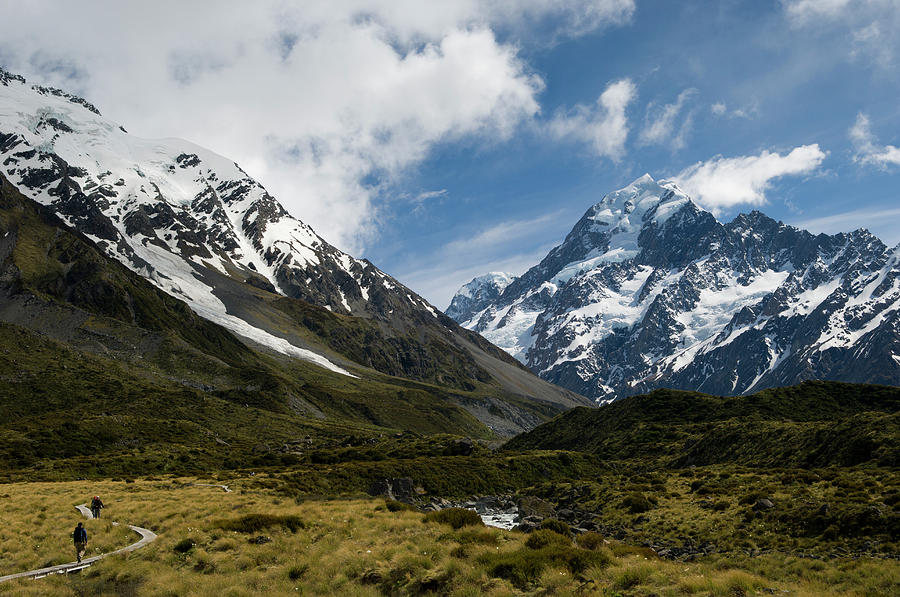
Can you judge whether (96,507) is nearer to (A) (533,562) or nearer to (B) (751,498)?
(A) (533,562)

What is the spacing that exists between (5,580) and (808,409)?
141m

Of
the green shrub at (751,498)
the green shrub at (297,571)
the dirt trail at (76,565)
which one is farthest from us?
the green shrub at (751,498)

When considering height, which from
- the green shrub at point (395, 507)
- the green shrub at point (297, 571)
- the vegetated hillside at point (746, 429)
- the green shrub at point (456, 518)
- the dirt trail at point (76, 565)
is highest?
the vegetated hillside at point (746, 429)

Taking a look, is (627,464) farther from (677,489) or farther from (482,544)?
(482,544)

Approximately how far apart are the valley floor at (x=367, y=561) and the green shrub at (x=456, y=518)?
2.55 feet

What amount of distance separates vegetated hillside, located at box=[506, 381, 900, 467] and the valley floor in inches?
1726

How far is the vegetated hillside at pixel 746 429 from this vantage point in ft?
241

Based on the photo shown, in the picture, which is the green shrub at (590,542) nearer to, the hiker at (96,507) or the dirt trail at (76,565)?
the dirt trail at (76,565)

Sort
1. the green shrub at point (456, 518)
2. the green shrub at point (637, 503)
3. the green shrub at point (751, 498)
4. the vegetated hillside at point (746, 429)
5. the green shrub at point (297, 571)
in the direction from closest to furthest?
the green shrub at point (297, 571) → the green shrub at point (456, 518) → the green shrub at point (751, 498) → the green shrub at point (637, 503) → the vegetated hillside at point (746, 429)

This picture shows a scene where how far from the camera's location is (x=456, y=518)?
32.3 meters

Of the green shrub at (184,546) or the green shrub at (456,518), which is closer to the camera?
the green shrub at (184,546)

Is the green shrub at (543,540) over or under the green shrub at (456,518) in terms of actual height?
over

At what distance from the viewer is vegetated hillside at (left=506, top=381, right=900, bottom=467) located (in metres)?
73.4

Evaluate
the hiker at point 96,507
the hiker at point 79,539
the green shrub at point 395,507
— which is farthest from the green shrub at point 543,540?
the hiker at point 96,507
